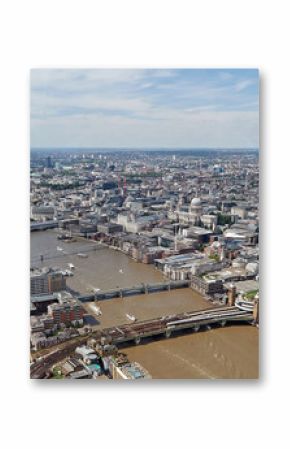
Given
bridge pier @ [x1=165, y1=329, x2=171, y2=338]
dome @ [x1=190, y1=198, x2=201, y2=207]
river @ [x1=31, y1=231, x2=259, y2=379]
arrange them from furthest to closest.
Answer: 1. dome @ [x1=190, y1=198, x2=201, y2=207]
2. bridge pier @ [x1=165, y1=329, x2=171, y2=338]
3. river @ [x1=31, y1=231, x2=259, y2=379]

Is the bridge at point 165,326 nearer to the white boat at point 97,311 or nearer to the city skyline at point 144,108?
the white boat at point 97,311

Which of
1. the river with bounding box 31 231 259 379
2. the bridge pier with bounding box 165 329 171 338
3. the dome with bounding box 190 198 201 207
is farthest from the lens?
the dome with bounding box 190 198 201 207

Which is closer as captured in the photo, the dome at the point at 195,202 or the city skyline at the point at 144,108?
the city skyline at the point at 144,108

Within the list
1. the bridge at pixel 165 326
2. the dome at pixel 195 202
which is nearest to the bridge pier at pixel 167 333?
the bridge at pixel 165 326

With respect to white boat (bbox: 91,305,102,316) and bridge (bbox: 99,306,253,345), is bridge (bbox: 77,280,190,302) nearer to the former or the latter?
white boat (bbox: 91,305,102,316)

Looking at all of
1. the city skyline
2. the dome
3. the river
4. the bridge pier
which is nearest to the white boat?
the river

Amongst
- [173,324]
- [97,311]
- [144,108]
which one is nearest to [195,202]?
[144,108]
